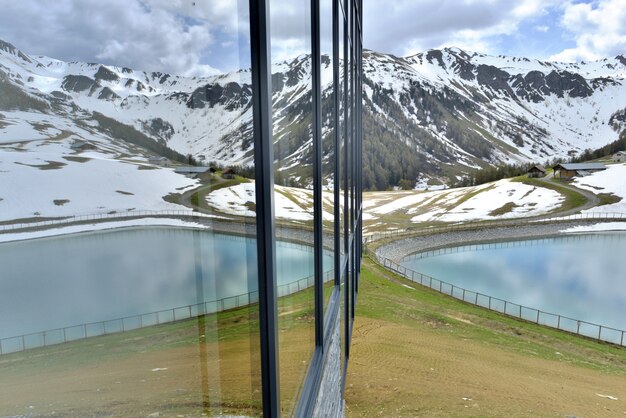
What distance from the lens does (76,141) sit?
0.46 metres

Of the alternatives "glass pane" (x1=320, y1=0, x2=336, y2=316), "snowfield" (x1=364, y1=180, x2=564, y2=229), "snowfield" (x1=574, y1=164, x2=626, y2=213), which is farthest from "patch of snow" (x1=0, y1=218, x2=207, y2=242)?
"snowfield" (x1=574, y1=164, x2=626, y2=213)

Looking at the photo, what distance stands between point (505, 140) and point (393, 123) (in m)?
22.6

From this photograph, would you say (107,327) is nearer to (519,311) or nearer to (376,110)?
(519,311)

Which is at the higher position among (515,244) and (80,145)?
(80,145)

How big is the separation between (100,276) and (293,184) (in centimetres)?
143

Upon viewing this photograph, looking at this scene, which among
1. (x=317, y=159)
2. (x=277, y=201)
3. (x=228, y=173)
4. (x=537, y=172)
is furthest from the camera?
(x=537, y=172)

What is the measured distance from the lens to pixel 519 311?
17938 mm

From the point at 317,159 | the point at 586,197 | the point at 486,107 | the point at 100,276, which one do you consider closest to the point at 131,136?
the point at 100,276

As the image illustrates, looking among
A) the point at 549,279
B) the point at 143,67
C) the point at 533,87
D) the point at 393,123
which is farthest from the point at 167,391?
the point at 533,87

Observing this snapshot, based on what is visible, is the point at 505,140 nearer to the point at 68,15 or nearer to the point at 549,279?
the point at 549,279

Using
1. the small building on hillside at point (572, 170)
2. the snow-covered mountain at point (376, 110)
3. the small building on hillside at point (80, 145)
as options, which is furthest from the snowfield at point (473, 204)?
the small building on hillside at point (80, 145)

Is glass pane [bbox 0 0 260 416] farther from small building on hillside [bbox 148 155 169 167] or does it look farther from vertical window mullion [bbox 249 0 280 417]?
vertical window mullion [bbox 249 0 280 417]

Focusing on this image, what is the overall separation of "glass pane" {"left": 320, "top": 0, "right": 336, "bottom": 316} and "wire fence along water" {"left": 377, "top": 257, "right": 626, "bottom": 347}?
1582cm

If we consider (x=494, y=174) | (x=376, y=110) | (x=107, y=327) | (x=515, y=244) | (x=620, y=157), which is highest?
(x=376, y=110)
